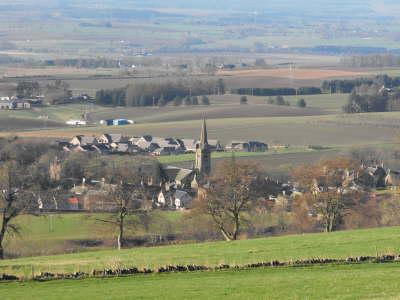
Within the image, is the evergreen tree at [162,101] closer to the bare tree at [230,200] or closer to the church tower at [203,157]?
the church tower at [203,157]

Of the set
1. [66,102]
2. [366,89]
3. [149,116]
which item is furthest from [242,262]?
[366,89]

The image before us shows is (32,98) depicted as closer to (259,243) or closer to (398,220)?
(398,220)

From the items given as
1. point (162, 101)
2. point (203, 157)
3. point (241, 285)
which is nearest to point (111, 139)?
point (203, 157)

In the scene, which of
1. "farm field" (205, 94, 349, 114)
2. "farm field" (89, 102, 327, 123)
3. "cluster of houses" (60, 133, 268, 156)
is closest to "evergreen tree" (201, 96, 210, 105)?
"farm field" (205, 94, 349, 114)

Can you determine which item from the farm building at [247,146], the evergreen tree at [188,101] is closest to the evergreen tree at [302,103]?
the evergreen tree at [188,101]

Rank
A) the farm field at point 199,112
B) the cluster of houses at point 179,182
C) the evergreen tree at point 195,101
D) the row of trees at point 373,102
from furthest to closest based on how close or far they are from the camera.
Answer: the evergreen tree at point 195,101 → the row of trees at point 373,102 → the farm field at point 199,112 → the cluster of houses at point 179,182

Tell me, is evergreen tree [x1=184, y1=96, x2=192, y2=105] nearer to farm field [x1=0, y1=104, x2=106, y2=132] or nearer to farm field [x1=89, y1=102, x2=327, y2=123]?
farm field [x1=89, y1=102, x2=327, y2=123]

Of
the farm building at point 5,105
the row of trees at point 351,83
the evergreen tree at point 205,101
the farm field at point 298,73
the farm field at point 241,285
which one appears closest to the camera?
the farm field at point 241,285
